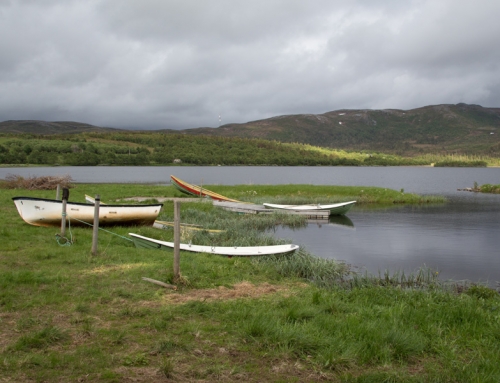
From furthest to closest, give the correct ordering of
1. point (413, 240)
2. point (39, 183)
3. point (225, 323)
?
point (39, 183) → point (413, 240) → point (225, 323)

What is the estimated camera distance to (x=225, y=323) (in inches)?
292

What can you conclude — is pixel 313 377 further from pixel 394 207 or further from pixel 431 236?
pixel 394 207

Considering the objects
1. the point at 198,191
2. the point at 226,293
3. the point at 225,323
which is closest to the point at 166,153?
the point at 198,191

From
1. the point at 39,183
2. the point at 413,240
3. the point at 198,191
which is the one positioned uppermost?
the point at 39,183

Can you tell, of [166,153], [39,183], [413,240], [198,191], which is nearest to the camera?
[413,240]

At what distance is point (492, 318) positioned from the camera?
331 inches

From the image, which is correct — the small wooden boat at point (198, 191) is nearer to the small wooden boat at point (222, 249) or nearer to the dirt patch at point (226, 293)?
the small wooden boat at point (222, 249)

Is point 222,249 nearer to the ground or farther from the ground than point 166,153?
nearer to the ground

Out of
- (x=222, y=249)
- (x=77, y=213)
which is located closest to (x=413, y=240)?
(x=222, y=249)

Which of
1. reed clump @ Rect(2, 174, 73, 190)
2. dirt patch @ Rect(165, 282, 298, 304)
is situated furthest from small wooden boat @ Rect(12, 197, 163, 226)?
reed clump @ Rect(2, 174, 73, 190)

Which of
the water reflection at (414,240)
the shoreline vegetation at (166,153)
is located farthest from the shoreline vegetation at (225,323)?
the shoreline vegetation at (166,153)

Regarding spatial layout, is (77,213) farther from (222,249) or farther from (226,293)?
(226,293)

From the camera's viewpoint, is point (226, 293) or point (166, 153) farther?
point (166, 153)

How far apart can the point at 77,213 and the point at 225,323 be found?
11.4 metres
